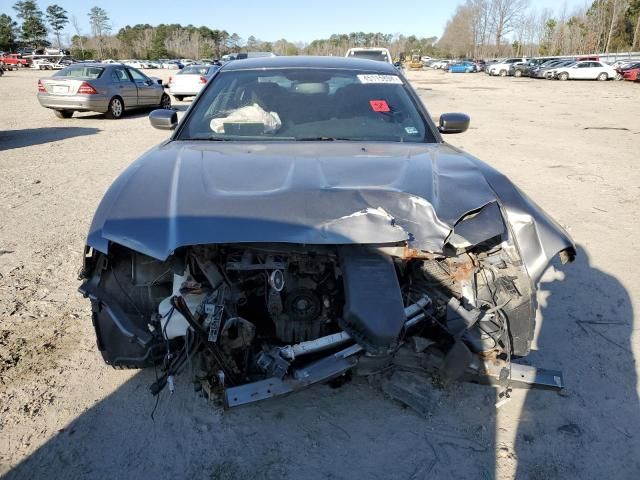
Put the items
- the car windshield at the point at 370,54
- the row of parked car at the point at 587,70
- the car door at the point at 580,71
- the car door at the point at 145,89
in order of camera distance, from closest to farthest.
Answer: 1. the car door at the point at 145,89
2. the car windshield at the point at 370,54
3. the row of parked car at the point at 587,70
4. the car door at the point at 580,71

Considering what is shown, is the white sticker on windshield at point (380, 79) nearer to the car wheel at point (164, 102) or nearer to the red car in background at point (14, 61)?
the car wheel at point (164, 102)

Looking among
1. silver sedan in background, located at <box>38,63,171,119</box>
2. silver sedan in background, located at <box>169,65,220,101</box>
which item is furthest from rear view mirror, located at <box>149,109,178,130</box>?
silver sedan in background, located at <box>169,65,220,101</box>

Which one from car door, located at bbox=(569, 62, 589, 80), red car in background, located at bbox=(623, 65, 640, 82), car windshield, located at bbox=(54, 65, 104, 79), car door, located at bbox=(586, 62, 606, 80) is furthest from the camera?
car door, located at bbox=(569, 62, 589, 80)

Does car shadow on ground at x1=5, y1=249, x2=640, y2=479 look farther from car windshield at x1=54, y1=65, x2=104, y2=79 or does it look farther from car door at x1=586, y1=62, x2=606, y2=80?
car door at x1=586, y1=62, x2=606, y2=80

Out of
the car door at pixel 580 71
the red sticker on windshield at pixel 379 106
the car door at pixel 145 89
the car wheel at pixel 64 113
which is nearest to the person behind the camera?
the red sticker on windshield at pixel 379 106

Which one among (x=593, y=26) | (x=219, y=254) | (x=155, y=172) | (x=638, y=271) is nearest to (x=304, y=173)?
(x=219, y=254)

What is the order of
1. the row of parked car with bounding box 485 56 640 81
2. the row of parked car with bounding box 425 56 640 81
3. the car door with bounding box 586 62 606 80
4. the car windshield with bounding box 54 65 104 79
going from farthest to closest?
the car door with bounding box 586 62 606 80 → the row of parked car with bounding box 425 56 640 81 → the row of parked car with bounding box 485 56 640 81 → the car windshield with bounding box 54 65 104 79

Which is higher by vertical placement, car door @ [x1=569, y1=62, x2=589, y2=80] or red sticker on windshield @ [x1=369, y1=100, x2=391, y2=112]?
red sticker on windshield @ [x1=369, y1=100, x2=391, y2=112]

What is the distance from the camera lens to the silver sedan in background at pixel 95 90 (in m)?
12.1

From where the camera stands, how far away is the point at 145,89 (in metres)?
14.1

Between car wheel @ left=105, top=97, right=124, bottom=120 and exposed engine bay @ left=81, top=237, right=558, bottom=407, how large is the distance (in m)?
12.2

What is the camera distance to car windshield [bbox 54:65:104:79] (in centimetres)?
1244

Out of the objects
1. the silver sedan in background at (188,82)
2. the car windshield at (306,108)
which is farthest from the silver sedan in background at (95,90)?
the car windshield at (306,108)

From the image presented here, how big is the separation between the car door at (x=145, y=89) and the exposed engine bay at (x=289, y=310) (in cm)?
1306
